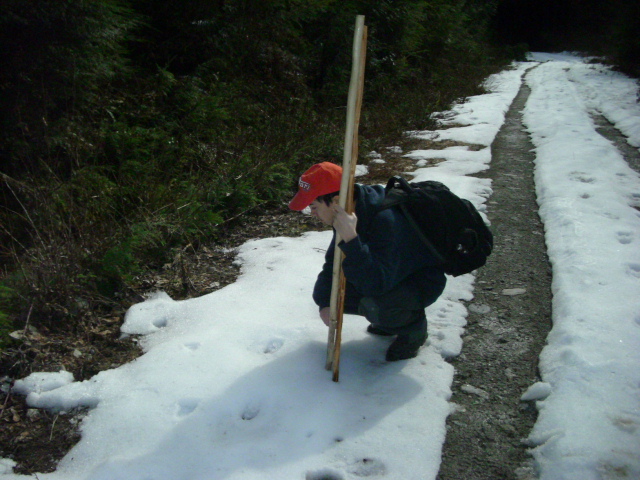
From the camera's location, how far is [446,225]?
246cm

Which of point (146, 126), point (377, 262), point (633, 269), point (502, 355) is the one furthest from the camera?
point (146, 126)

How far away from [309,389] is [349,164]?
1145 mm

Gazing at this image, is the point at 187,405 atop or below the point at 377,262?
below

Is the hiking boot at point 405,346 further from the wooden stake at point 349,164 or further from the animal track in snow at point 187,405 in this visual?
the animal track in snow at point 187,405

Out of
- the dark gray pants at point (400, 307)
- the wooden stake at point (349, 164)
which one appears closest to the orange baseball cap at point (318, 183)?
the wooden stake at point (349, 164)

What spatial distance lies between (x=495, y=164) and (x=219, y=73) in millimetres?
3963

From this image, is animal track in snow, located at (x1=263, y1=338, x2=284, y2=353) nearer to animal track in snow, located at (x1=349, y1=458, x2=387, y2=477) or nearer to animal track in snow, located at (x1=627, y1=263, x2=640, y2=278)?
animal track in snow, located at (x1=349, y1=458, x2=387, y2=477)

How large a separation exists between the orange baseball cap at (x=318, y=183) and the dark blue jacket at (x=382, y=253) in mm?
157

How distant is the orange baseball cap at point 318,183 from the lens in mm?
2334

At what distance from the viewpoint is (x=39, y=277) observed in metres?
2.95

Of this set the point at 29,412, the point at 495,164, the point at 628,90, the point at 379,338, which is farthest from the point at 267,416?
the point at 628,90

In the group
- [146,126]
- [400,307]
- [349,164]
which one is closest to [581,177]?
[400,307]

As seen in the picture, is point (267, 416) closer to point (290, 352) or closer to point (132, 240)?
point (290, 352)

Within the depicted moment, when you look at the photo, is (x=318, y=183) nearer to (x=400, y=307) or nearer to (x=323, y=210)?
(x=323, y=210)
